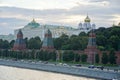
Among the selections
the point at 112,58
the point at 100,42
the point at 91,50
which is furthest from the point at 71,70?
the point at 100,42

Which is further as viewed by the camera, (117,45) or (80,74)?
(117,45)

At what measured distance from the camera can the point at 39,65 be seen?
68.4 m

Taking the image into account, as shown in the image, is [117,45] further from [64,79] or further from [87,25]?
[87,25]

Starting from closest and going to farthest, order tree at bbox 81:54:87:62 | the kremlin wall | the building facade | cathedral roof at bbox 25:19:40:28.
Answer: tree at bbox 81:54:87:62 → the kremlin wall → the building facade → cathedral roof at bbox 25:19:40:28

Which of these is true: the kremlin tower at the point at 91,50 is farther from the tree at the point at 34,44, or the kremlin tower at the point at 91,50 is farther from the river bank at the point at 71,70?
the tree at the point at 34,44

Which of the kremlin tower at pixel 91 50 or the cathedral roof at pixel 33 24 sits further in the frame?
the cathedral roof at pixel 33 24

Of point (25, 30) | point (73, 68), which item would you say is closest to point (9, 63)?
point (73, 68)

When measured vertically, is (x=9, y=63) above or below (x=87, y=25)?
below

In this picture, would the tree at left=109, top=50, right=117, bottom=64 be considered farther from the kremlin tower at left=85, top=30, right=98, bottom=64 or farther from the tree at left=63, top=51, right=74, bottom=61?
the tree at left=63, top=51, right=74, bottom=61

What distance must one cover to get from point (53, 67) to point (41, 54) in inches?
741

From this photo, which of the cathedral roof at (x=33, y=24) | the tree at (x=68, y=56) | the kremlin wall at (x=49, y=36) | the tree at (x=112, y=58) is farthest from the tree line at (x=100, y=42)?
the cathedral roof at (x=33, y=24)

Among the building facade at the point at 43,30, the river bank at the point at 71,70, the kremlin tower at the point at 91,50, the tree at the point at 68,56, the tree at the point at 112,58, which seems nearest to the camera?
the river bank at the point at 71,70

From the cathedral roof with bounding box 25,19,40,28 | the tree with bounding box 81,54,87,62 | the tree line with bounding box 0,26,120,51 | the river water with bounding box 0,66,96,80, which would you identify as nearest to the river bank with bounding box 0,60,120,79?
the river water with bounding box 0,66,96,80

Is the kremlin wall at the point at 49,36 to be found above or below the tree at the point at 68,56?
above
